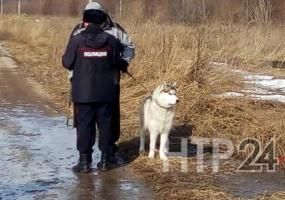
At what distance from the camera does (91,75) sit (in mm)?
6938

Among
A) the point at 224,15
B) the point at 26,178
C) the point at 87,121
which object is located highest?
the point at 224,15

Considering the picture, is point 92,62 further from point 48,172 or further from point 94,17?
point 48,172

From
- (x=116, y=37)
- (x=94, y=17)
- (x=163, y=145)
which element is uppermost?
(x=94, y=17)

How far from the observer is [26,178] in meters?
6.81

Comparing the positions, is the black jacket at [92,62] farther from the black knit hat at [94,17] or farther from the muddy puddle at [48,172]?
the muddy puddle at [48,172]

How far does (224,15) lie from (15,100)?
678cm

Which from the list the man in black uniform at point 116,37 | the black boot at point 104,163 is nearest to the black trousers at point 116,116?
the man in black uniform at point 116,37

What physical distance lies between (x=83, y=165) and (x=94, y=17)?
1.67 meters

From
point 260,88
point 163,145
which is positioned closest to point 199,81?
point 260,88

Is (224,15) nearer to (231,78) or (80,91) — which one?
→ (231,78)

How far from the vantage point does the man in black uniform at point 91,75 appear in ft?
22.7

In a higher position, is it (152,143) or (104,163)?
(152,143)

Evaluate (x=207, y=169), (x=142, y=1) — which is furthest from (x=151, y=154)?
(x=142, y=1)

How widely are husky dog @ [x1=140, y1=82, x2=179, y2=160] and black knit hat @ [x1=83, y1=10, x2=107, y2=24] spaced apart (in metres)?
1.06
